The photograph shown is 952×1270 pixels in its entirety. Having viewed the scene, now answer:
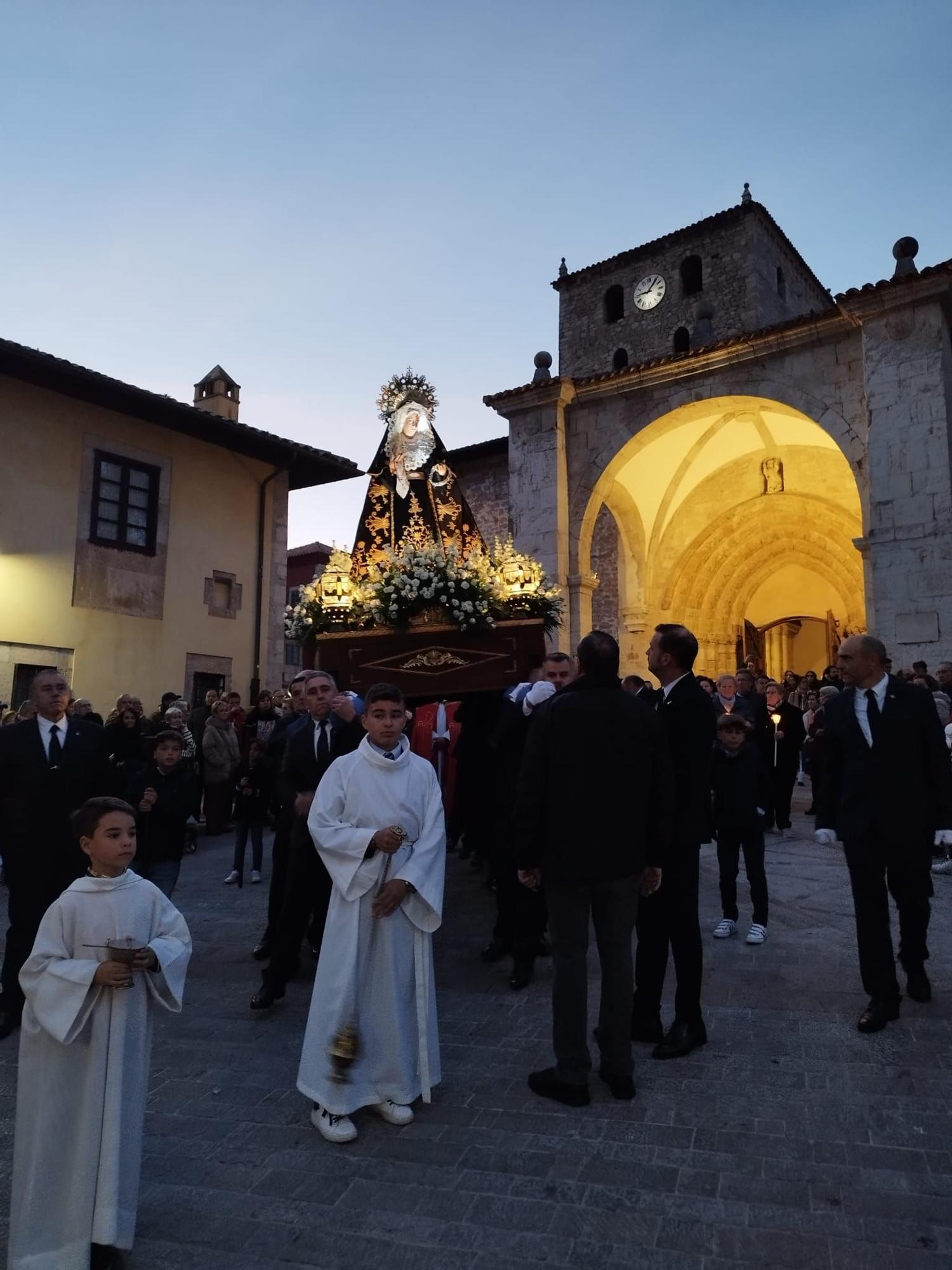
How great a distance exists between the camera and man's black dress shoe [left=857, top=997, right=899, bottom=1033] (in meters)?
4.10

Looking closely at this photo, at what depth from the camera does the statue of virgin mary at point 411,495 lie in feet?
22.7

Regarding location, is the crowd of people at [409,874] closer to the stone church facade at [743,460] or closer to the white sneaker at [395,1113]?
the white sneaker at [395,1113]

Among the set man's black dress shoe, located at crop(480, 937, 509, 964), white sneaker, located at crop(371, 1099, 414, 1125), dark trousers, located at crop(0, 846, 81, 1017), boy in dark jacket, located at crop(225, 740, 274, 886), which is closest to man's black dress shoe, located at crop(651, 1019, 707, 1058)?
white sneaker, located at crop(371, 1099, 414, 1125)

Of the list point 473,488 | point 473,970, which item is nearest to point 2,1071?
point 473,970

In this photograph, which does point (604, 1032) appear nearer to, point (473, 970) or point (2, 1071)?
point (473, 970)

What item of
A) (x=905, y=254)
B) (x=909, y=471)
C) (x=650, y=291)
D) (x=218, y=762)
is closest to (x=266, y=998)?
(x=218, y=762)

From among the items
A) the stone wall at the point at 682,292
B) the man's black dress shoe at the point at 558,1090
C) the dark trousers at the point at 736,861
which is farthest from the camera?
the stone wall at the point at 682,292

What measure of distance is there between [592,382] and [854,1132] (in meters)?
13.4

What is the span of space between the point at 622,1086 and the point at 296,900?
228 cm

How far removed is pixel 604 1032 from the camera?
3.60 m

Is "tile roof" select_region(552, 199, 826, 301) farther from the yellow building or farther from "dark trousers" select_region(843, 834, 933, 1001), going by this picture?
"dark trousers" select_region(843, 834, 933, 1001)

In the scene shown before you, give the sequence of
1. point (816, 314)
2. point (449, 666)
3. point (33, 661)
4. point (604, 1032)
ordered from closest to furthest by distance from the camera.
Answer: point (604, 1032) → point (449, 666) → point (816, 314) → point (33, 661)

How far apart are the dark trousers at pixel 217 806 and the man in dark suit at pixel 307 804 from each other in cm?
566

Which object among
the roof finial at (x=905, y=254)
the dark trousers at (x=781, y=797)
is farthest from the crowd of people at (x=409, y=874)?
the roof finial at (x=905, y=254)
